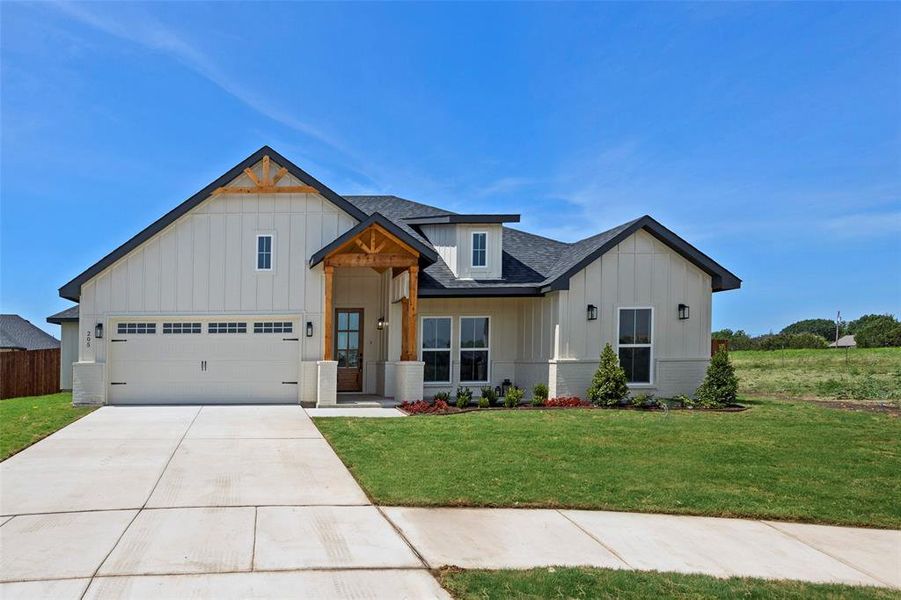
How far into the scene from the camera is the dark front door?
18531mm

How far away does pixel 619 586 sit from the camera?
479cm

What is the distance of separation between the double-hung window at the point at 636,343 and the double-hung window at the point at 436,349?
451 centimetres

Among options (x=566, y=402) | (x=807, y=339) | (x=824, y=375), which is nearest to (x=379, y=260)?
(x=566, y=402)

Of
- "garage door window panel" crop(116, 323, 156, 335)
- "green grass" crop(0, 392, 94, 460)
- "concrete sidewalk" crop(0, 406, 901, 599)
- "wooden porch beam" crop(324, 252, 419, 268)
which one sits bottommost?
"green grass" crop(0, 392, 94, 460)

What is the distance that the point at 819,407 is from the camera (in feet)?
50.4

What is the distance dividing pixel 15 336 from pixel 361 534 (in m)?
31.9

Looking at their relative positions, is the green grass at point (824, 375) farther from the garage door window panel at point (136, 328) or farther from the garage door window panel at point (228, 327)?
the garage door window panel at point (136, 328)

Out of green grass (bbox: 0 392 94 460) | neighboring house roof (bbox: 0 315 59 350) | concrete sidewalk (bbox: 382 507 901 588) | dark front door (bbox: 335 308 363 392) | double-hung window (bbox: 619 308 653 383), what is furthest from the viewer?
neighboring house roof (bbox: 0 315 59 350)

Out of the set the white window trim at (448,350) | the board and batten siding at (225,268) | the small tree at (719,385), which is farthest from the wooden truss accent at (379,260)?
the small tree at (719,385)

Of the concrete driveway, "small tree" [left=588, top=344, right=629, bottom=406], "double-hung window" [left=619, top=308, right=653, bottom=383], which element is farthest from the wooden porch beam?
the concrete driveway

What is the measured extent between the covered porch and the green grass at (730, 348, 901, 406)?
10971 mm

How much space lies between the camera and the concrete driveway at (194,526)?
15.6ft

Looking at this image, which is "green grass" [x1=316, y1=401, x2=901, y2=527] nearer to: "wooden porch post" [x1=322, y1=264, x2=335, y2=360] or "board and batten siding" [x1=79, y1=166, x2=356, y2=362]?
"wooden porch post" [x1=322, y1=264, x2=335, y2=360]

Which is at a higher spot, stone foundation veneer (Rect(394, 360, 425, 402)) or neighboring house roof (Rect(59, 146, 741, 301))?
neighboring house roof (Rect(59, 146, 741, 301))
